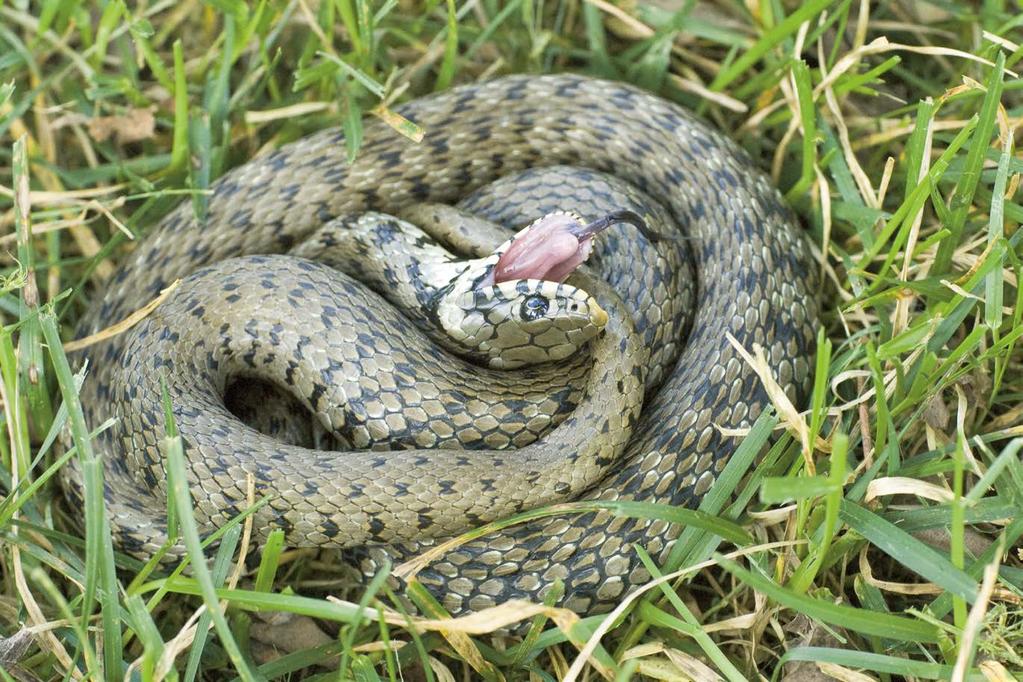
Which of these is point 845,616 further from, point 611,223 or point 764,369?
point 611,223

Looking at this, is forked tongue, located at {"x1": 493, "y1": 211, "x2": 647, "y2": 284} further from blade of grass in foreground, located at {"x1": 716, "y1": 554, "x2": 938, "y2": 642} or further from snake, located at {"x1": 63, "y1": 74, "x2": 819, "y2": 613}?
blade of grass in foreground, located at {"x1": 716, "y1": 554, "x2": 938, "y2": 642}

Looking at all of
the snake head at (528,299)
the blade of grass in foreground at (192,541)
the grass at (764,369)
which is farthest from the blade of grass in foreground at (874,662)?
the blade of grass in foreground at (192,541)

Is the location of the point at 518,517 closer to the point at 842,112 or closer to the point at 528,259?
the point at 528,259

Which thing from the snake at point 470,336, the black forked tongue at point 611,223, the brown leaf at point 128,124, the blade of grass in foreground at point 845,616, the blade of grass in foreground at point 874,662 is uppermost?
the brown leaf at point 128,124

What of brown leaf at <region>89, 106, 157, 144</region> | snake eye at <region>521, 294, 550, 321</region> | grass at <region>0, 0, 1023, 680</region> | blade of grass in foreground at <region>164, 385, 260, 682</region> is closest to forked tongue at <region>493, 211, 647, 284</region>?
snake eye at <region>521, 294, 550, 321</region>

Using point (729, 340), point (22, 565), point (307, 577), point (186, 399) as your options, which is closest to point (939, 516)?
point (729, 340)

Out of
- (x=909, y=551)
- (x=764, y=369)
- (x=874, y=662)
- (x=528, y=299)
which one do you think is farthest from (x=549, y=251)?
(x=874, y=662)

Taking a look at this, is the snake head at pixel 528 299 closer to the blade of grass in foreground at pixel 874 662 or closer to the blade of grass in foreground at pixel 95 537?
the blade of grass in foreground at pixel 874 662
